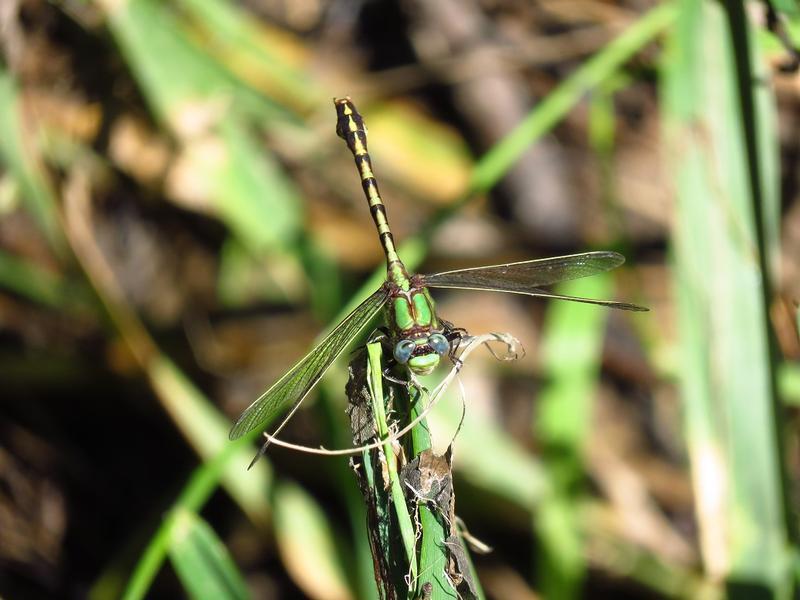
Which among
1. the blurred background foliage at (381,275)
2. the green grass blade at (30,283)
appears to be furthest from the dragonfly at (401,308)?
the green grass blade at (30,283)

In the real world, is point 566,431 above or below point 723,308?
below

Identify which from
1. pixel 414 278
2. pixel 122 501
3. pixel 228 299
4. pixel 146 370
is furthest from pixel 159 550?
pixel 228 299

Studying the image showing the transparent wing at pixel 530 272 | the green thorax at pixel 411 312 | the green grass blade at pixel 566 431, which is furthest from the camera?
the green grass blade at pixel 566 431

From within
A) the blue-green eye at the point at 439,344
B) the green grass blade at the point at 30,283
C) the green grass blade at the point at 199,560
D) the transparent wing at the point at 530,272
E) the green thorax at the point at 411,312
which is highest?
the green grass blade at the point at 30,283

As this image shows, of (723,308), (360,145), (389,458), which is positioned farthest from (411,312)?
(723,308)

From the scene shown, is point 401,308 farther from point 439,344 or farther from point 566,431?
point 566,431

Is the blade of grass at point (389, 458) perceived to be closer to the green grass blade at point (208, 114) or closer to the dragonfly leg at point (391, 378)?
the dragonfly leg at point (391, 378)
